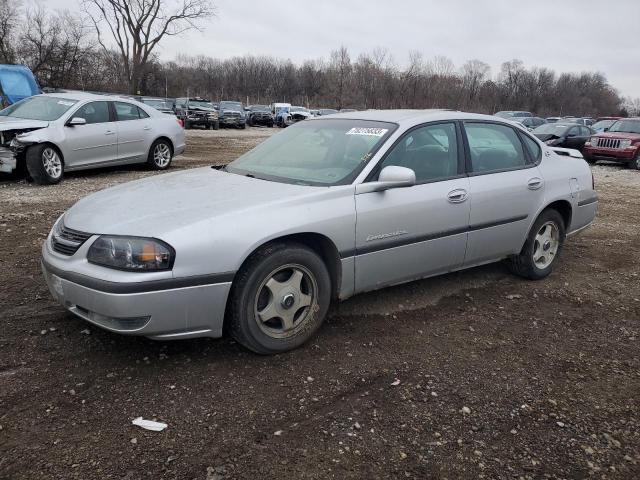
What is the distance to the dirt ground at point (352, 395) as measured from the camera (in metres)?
2.37

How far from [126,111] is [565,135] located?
15.7 m

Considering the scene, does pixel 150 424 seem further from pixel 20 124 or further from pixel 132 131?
pixel 132 131

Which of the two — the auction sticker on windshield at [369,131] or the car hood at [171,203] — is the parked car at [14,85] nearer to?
the car hood at [171,203]

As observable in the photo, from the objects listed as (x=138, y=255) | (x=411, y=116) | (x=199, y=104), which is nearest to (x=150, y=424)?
(x=138, y=255)

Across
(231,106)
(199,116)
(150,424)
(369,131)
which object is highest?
(231,106)

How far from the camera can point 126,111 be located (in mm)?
10156

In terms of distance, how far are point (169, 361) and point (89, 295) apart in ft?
2.08

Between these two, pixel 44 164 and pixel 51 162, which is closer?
pixel 44 164

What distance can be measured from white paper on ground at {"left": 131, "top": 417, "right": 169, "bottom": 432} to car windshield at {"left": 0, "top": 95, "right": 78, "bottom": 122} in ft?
25.6

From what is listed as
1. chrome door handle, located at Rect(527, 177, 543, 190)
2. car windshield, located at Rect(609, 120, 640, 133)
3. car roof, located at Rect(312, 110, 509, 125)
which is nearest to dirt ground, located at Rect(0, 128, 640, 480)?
chrome door handle, located at Rect(527, 177, 543, 190)

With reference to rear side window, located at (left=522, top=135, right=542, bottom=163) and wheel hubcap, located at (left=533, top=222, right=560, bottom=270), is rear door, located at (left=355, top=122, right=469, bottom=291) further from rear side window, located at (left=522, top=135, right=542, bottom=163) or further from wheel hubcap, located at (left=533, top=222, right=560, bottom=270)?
wheel hubcap, located at (left=533, top=222, right=560, bottom=270)

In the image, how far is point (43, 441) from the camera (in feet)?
7.93

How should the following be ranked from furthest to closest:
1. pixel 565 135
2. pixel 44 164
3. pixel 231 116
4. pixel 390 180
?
pixel 231 116
pixel 565 135
pixel 44 164
pixel 390 180

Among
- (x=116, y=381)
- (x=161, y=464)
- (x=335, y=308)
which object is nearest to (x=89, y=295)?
(x=116, y=381)
